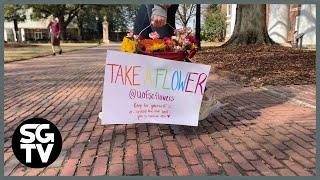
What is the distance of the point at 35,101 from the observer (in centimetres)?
660

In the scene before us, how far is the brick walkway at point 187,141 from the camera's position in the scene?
11.0ft

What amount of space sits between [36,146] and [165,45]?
1731 mm

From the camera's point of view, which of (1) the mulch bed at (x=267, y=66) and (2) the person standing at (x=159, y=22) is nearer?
(2) the person standing at (x=159, y=22)

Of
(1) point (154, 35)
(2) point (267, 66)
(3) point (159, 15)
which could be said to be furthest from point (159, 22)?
(2) point (267, 66)

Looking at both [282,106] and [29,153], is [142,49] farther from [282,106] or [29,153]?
[282,106]

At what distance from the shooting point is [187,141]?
4098 millimetres

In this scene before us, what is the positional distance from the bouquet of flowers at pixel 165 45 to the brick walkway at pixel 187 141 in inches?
35.9

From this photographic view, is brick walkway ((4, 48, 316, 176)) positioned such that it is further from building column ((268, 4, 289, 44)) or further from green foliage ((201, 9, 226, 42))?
green foliage ((201, 9, 226, 42))

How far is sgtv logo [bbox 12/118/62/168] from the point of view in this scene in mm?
3424

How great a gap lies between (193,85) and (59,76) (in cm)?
711

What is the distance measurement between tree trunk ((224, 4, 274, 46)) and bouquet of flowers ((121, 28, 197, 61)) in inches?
470

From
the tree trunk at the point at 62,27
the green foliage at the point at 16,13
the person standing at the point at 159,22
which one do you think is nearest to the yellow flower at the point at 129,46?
the person standing at the point at 159,22

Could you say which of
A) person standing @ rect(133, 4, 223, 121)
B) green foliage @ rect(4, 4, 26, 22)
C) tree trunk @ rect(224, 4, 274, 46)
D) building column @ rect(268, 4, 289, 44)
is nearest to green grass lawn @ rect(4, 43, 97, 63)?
tree trunk @ rect(224, 4, 274, 46)

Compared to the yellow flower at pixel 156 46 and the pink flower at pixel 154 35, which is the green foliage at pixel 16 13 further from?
the yellow flower at pixel 156 46
